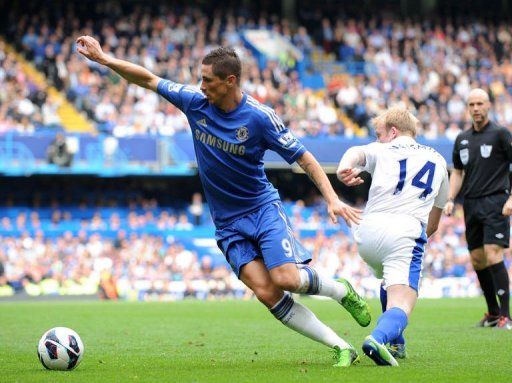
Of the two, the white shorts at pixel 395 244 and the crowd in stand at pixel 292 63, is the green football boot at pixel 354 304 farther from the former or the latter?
the crowd in stand at pixel 292 63

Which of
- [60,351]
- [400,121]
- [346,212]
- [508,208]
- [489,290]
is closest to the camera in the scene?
[346,212]

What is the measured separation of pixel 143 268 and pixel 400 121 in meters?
18.7

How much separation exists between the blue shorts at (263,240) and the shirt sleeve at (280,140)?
19.5 inches

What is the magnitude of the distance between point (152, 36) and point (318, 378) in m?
27.9

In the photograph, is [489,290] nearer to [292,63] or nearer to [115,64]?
[115,64]

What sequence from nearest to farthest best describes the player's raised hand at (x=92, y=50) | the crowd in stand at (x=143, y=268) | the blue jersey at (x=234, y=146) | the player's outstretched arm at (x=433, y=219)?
the blue jersey at (x=234, y=146), the player's raised hand at (x=92, y=50), the player's outstretched arm at (x=433, y=219), the crowd in stand at (x=143, y=268)

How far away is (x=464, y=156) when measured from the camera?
1238 cm

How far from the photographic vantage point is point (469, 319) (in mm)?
14062

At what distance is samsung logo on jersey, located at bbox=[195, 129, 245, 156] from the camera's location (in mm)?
7816

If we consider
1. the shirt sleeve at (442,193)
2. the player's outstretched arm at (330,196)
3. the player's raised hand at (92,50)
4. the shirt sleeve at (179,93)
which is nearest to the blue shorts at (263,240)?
the player's outstretched arm at (330,196)

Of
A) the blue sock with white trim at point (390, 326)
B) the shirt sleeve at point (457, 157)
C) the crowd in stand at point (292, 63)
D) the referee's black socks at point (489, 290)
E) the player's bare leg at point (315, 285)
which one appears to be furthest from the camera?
the crowd in stand at point (292, 63)

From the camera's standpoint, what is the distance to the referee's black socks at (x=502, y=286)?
39.6 ft

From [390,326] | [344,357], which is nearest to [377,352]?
[390,326]

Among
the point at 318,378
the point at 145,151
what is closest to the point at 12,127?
the point at 145,151
